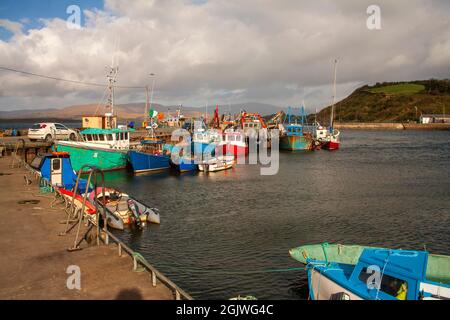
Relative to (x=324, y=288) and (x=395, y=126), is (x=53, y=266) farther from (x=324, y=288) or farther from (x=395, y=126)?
(x=395, y=126)

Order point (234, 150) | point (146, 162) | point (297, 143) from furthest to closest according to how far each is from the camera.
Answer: point (297, 143), point (234, 150), point (146, 162)

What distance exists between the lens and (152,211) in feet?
78.2

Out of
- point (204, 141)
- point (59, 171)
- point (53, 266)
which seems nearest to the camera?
point (53, 266)

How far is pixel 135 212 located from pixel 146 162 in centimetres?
2265

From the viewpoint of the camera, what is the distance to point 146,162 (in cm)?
4506

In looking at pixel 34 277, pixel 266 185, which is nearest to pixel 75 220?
pixel 34 277

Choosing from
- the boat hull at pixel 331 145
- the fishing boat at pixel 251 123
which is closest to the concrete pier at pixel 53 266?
the fishing boat at pixel 251 123

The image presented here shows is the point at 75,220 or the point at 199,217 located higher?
the point at 75,220

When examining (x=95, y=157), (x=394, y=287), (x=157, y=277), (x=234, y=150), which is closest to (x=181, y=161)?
(x=95, y=157)

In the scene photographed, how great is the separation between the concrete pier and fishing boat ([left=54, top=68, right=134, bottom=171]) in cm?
2415

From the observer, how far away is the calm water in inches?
652

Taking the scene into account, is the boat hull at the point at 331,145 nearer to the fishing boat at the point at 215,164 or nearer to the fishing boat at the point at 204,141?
the fishing boat at the point at 204,141
